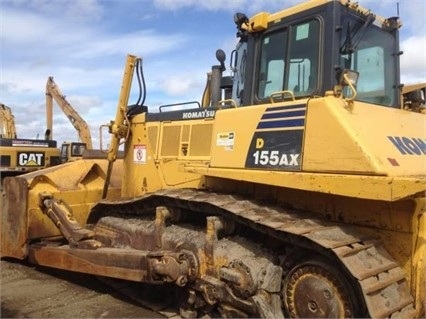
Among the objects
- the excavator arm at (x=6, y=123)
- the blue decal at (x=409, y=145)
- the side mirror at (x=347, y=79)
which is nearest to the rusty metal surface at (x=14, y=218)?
the side mirror at (x=347, y=79)

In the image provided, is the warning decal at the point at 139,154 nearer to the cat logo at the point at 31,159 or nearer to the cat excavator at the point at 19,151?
the cat excavator at the point at 19,151

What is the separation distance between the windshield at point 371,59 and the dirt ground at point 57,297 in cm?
300

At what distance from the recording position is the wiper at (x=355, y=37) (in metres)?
4.05

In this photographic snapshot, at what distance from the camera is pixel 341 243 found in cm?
333

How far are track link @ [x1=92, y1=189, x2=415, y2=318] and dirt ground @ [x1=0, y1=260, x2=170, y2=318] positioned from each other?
154 cm

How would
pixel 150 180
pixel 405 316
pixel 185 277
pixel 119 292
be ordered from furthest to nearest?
pixel 150 180 < pixel 119 292 < pixel 185 277 < pixel 405 316

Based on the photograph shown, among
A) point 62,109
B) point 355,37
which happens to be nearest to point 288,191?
point 355,37

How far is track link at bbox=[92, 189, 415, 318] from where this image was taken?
3186mm

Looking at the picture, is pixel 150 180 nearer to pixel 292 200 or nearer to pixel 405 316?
pixel 292 200

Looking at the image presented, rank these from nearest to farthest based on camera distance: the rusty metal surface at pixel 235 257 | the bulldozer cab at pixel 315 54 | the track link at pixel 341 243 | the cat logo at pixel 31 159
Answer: the track link at pixel 341 243 → the rusty metal surface at pixel 235 257 → the bulldozer cab at pixel 315 54 → the cat logo at pixel 31 159

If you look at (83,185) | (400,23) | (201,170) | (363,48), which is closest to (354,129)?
(363,48)

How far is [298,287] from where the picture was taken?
12.1ft

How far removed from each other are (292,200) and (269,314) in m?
0.99

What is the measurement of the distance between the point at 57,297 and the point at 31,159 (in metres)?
11.9
